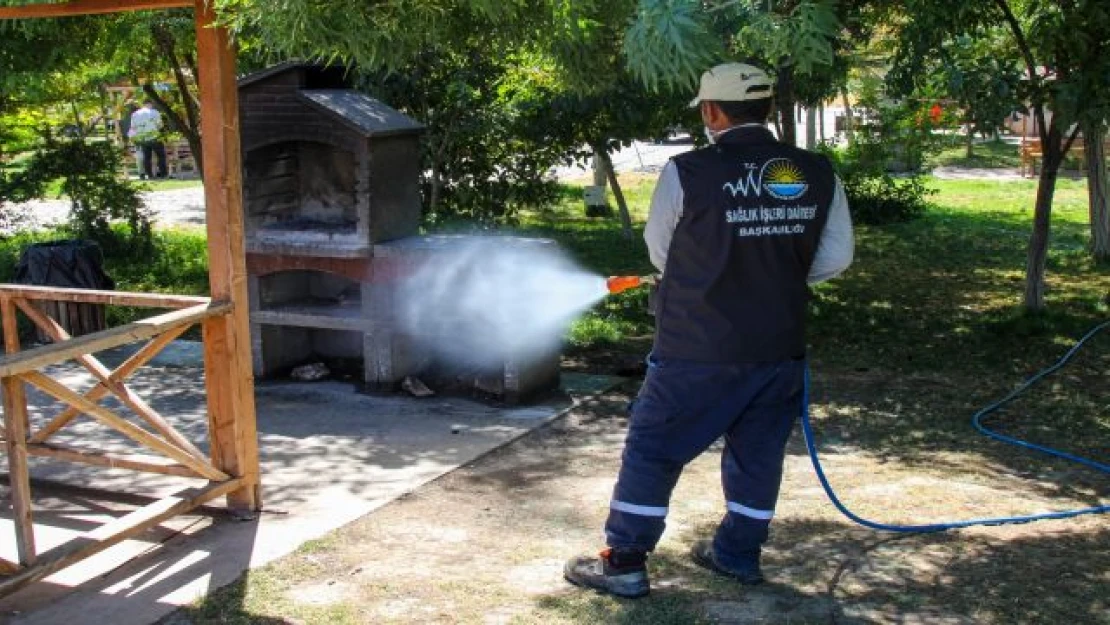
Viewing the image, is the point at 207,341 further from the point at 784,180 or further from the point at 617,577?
the point at 784,180

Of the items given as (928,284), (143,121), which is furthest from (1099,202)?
(143,121)

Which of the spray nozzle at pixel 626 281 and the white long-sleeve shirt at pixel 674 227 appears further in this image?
the spray nozzle at pixel 626 281

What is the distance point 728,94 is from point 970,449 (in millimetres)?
3245

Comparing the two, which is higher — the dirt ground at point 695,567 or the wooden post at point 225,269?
the wooden post at point 225,269

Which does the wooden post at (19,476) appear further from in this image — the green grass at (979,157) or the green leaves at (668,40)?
the green grass at (979,157)

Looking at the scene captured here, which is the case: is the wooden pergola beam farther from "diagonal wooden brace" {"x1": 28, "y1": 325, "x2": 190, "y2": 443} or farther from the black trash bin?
the black trash bin

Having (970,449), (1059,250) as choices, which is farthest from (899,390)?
(1059,250)

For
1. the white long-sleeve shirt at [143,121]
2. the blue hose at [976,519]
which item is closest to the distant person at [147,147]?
the white long-sleeve shirt at [143,121]

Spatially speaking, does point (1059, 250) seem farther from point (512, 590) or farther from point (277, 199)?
point (512, 590)

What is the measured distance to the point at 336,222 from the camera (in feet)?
27.7

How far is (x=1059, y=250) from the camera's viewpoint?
44.9ft

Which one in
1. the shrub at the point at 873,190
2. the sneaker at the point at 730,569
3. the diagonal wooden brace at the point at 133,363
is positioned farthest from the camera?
the shrub at the point at 873,190

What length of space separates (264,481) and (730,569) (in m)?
2.65

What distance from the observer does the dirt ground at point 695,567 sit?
14.8ft
